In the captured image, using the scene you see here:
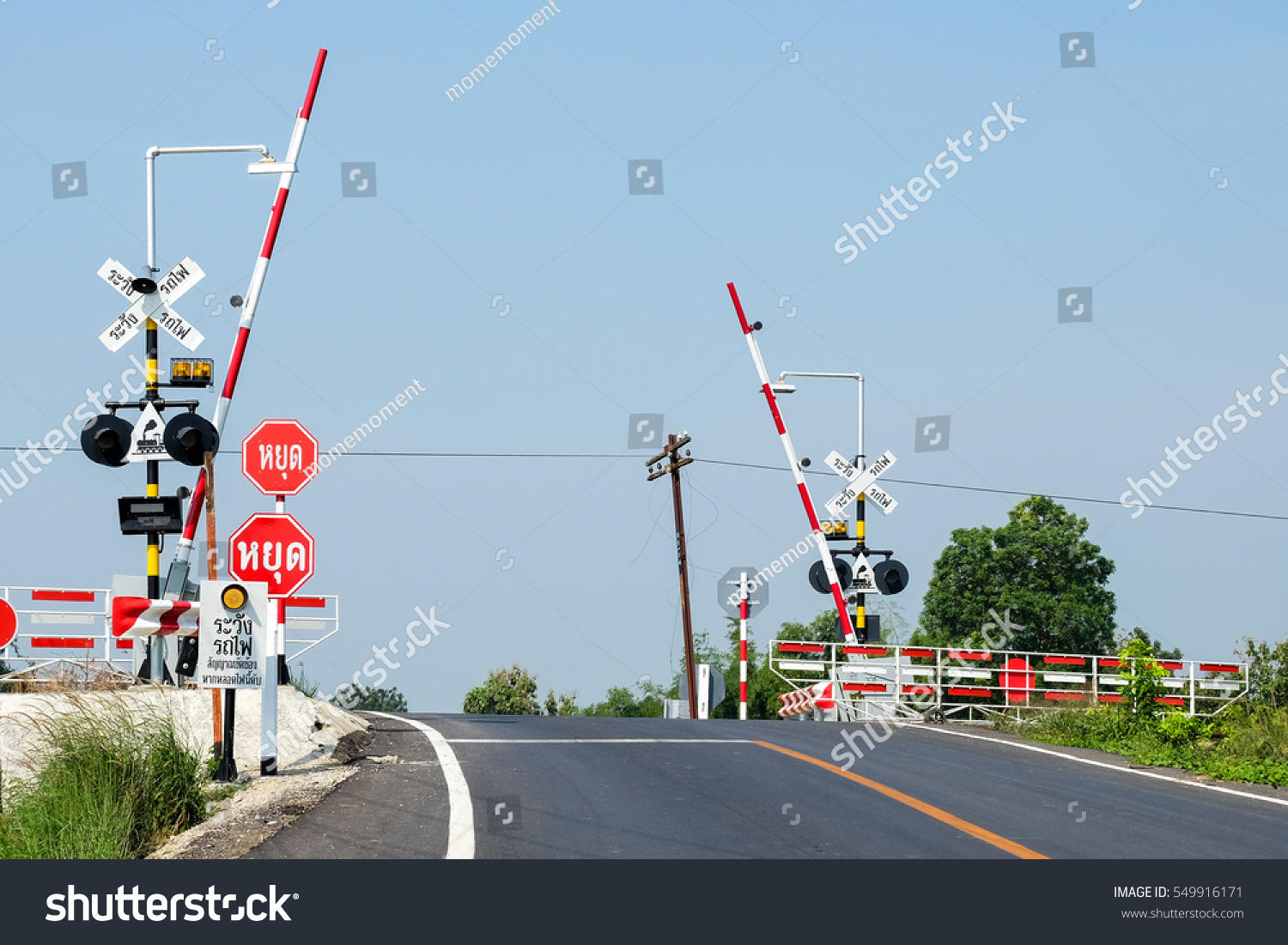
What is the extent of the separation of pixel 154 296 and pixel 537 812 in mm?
10807

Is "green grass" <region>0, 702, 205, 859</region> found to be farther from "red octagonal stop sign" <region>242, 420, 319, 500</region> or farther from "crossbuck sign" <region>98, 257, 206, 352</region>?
"crossbuck sign" <region>98, 257, 206, 352</region>

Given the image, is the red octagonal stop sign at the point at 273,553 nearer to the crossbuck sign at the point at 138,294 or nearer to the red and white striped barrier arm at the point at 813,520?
the crossbuck sign at the point at 138,294

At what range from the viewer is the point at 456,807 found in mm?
10281

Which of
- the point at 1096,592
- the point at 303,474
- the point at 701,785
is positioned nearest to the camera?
the point at 701,785

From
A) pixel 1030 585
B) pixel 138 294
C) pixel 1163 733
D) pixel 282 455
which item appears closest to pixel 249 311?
pixel 138 294

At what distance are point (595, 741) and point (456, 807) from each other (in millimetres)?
5569

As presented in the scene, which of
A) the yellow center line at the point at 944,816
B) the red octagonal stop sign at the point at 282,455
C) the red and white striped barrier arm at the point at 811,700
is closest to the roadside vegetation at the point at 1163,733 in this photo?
the yellow center line at the point at 944,816

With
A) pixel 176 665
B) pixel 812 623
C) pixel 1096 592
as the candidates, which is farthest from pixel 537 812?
pixel 812 623

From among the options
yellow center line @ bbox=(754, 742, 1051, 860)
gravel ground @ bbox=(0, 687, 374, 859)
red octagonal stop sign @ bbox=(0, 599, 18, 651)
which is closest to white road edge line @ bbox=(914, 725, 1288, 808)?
yellow center line @ bbox=(754, 742, 1051, 860)

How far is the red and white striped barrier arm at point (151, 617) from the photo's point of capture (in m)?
12.3

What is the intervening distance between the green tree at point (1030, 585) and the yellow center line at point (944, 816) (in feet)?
153

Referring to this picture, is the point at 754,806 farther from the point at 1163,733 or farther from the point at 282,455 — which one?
the point at 1163,733
